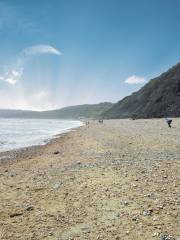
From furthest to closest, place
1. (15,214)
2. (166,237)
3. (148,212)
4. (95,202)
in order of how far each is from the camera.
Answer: (95,202), (15,214), (148,212), (166,237)

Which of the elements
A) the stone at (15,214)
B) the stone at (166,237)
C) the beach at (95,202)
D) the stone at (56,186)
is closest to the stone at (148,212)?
the beach at (95,202)

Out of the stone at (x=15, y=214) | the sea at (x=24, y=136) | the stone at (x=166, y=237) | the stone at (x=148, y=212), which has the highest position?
the stone at (x=148, y=212)

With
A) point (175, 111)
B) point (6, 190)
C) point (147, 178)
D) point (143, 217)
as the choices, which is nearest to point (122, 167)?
point (147, 178)

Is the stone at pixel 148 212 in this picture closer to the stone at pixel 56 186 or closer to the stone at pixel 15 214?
the stone at pixel 15 214

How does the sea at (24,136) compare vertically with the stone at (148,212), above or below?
below

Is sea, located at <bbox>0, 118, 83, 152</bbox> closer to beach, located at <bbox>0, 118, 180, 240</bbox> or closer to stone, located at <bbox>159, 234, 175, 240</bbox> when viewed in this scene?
beach, located at <bbox>0, 118, 180, 240</bbox>

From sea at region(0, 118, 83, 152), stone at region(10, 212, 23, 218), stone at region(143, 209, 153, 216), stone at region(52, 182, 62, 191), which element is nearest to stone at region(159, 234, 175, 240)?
stone at region(143, 209, 153, 216)

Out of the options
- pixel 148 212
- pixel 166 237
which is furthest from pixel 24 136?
pixel 166 237

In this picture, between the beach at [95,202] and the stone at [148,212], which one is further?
the stone at [148,212]

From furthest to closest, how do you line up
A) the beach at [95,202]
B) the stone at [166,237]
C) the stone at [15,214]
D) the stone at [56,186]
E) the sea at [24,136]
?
the sea at [24,136] → the stone at [56,186] → the stone at [15,214] → the beach at [95,202] → the stone at [166,237]

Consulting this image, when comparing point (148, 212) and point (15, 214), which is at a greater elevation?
point (148, 212)

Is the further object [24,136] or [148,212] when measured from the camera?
[24,136]

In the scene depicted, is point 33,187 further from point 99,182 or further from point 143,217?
point 143,217

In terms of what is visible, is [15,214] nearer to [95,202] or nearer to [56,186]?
[95,202]
